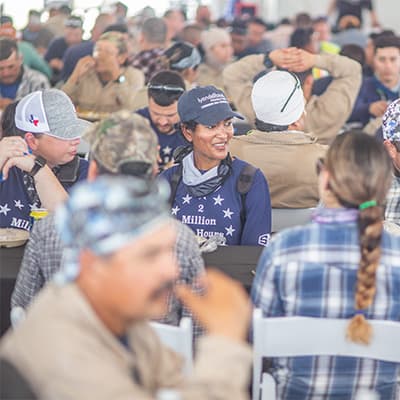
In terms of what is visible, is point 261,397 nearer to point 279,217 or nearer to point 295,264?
point 295,264

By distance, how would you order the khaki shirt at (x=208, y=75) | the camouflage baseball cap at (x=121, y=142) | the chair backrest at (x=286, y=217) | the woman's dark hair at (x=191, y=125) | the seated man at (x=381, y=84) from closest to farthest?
the camouflage baseball cap at (x=121, y=142), the woman's dark hair at (x=191, y=125), the chair backrest at (x=286, y=217), the seated man at (x=381, y=84), the khaki shirt at (x=208, y=75)

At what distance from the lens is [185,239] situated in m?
2.68

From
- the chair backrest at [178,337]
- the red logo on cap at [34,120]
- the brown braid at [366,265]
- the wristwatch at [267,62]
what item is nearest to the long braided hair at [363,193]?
the brown braid at [366,265]

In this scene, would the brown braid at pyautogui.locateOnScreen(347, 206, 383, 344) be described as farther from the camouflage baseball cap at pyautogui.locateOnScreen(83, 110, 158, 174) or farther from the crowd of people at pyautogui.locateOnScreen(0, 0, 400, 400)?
the camouflage baseball cap at pyautogui.locateOnScreen(83, 110, 158, 174)

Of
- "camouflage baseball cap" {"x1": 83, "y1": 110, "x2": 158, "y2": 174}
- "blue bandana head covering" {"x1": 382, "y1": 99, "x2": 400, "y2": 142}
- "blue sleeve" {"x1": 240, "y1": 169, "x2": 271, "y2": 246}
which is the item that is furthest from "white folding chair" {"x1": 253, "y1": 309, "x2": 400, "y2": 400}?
"blue bandana head covering" {"x1": 382, "y1": 99, "x2": 400, "y2": 142}

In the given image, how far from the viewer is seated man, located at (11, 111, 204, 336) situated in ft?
8.36

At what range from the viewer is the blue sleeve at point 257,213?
3514 millimetres

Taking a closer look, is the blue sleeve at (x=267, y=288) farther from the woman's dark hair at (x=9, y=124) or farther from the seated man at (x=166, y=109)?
the seated man at (x=166, y=109)

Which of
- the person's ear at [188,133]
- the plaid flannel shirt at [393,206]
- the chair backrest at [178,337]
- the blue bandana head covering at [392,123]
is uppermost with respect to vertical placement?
the blue bandana head covering at [392,123]

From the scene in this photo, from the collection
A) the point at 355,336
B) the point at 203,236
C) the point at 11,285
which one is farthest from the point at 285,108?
the point at 355,336

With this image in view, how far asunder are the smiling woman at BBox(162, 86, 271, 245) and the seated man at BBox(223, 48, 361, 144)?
82.5 inches

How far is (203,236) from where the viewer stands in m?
3.58

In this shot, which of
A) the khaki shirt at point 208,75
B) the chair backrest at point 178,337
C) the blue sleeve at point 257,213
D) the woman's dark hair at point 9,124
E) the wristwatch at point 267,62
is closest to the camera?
the chair backrest at point 178,337

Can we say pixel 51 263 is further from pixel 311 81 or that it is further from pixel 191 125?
pixel 311 81
